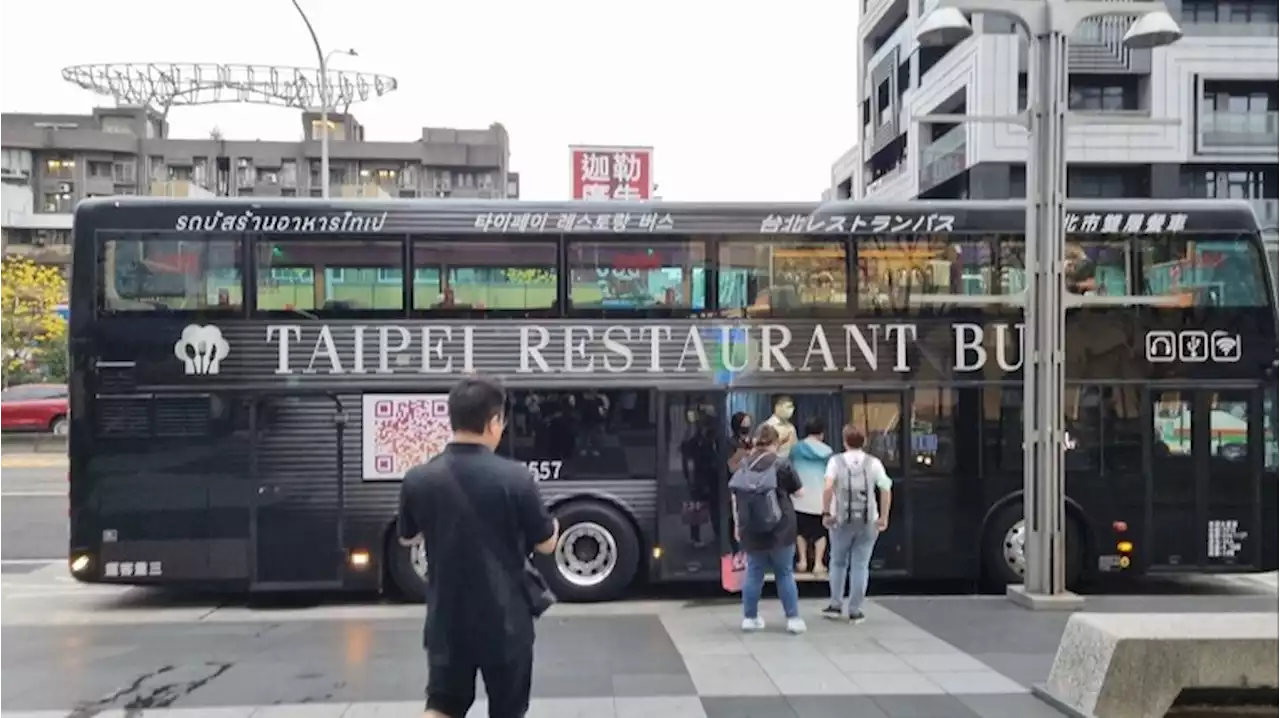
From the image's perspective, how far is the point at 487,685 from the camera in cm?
441

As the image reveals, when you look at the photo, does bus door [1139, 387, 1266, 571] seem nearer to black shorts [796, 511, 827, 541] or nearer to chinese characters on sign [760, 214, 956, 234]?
chinese characters on sign [760, 214, 956, 234]

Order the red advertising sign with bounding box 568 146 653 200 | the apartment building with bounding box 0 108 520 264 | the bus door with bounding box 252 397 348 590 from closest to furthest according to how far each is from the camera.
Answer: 1. the bus door with bounding box 252 397 348 590
2. the red advertising sign with bounding box 568 146 653 200
3. the apartment building with bounding box 0 108 520 264

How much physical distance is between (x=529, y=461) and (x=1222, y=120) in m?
36.2

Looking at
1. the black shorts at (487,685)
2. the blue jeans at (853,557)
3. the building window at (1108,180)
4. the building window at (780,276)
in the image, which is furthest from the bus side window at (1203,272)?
the building window at (1108,180)

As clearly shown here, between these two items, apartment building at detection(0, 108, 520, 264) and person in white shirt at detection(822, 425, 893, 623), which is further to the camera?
apartment building at detection(0, 108, 520, 264)

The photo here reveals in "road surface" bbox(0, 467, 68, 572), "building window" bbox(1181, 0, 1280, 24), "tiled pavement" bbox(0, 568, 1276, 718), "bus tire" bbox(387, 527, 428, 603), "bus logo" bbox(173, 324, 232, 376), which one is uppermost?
"building window" bbox(1181, 0, 1280, 24)

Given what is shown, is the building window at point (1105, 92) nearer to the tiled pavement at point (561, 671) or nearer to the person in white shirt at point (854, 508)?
the person in white shirt at point (854, 508)

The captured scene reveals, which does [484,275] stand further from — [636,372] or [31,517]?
[31,517]

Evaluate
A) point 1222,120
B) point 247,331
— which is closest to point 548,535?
point 247,331

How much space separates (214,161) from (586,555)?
83.0m

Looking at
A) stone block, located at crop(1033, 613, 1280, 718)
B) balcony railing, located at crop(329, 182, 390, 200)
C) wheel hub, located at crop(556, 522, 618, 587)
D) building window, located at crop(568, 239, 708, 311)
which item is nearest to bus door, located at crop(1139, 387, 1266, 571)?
building window, located at crop(568, 239, 708, 311)

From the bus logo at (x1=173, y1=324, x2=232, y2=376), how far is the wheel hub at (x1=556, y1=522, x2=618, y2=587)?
3.63 m

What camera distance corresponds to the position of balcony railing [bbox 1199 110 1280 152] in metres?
38.3

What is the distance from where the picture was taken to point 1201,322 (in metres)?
10.9
